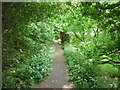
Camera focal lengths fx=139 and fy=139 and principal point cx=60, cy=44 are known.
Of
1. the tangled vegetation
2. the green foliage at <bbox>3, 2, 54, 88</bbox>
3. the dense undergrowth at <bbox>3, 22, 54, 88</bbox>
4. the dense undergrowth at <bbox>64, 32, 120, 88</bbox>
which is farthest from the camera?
the dense undergrowth at <bbox>3, 22, 54, 88</bbox>

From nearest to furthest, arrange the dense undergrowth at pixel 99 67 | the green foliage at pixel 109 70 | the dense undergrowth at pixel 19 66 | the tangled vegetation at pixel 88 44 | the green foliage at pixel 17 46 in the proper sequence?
the tangled vegetation at pixel 88 44
the dense undergrowth at pixel 99 67
the green foliage at pixel 17 46
the dense undergrowth at pixel 19 66
the green foliage at pixel 109 70

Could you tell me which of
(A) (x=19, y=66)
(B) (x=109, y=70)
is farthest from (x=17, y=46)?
(B) (x=109, y=70)

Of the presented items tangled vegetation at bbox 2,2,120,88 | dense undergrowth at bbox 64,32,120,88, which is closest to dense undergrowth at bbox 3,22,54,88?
tangled vegetation at bbox 2,2,120,88

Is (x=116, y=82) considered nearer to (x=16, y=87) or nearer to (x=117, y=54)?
(x=117, y=54)

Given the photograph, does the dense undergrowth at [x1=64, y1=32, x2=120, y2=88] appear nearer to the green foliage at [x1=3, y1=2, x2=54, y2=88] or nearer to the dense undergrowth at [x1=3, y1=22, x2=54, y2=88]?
the dense undergrowth at [x1=3, y1=22, x2=54, y2=88]

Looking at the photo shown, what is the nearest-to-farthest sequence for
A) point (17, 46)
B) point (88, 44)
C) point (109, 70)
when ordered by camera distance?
point (88, 44) → point (109, 70) → point (17, 46)

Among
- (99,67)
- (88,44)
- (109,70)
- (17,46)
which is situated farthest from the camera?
(99,67)

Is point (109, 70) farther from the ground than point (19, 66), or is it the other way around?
point (19, 66)

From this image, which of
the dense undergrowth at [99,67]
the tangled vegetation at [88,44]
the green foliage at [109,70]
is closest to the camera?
the tangled vegetation at [88,44]

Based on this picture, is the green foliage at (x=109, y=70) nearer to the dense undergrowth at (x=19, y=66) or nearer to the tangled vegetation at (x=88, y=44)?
the tangled vegetation at (x=88, y=44)

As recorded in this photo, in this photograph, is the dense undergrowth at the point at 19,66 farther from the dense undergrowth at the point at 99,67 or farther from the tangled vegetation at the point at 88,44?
the dense undergrowth at the point at 99,67

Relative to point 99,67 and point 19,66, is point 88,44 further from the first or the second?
point 19,66

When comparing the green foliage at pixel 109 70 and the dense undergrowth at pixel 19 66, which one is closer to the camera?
the dense undergrowth at pixel 19 66

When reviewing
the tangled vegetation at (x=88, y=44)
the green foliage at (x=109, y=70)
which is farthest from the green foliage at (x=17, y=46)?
the green foliage at (x=109, y=70)
